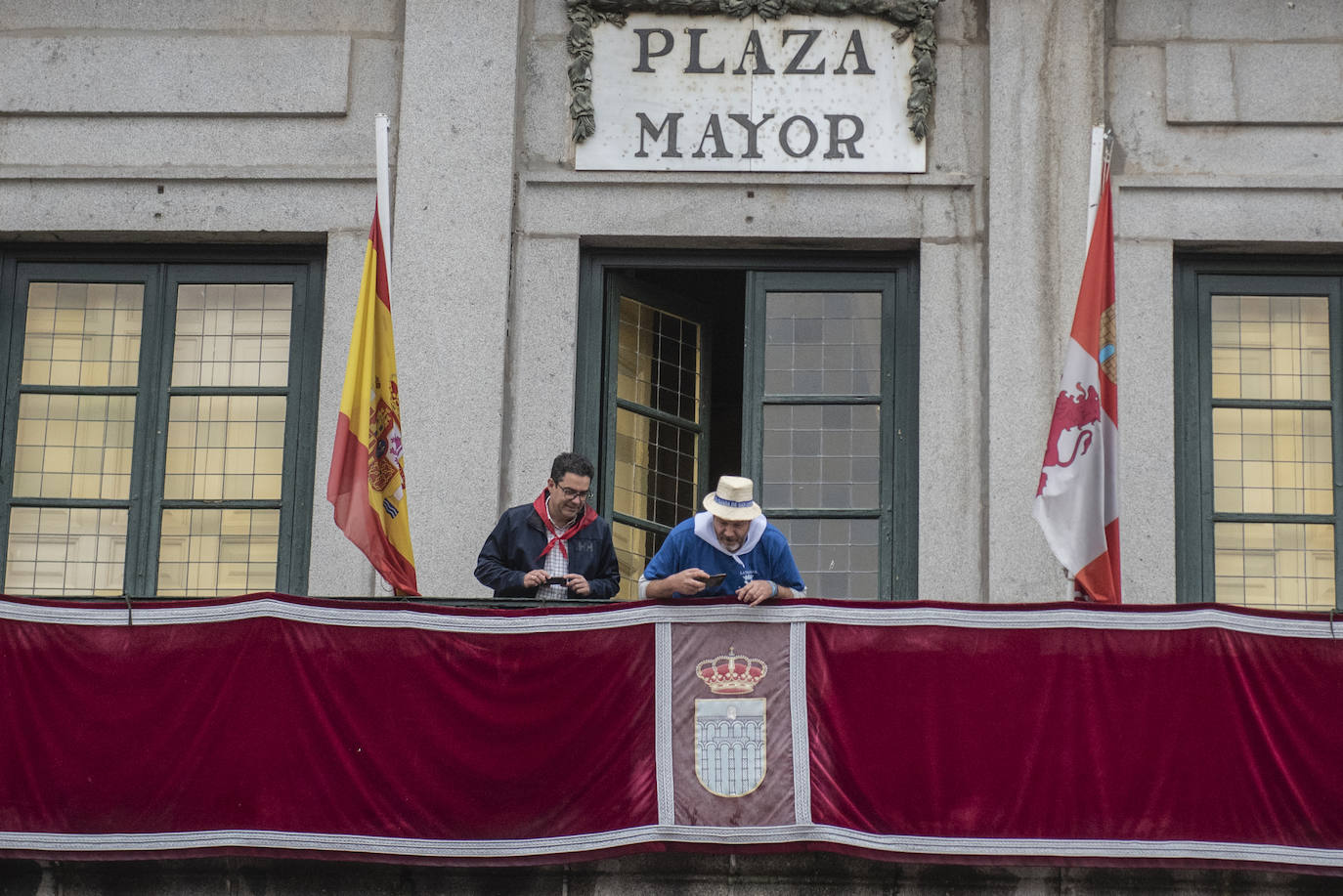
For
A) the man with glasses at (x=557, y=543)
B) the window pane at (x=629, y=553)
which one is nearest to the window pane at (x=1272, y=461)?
the window pane at (x=629, y=553)

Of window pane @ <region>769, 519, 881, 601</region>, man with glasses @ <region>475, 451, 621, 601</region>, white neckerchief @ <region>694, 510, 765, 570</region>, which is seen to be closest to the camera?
white neckerchief @ <region>694, 510, 765, 570</region>

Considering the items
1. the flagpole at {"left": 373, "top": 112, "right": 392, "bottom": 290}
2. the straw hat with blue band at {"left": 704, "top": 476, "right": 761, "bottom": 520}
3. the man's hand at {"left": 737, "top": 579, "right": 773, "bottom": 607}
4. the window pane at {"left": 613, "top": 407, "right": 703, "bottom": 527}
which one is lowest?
the man's hand at {"left": 737, "top": 579, "right": 773, "bottom": 607}

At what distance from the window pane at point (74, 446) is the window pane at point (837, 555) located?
14.5ft

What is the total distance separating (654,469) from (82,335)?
3.99 metres

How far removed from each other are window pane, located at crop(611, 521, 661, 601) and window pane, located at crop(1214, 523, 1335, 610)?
3.76 meters

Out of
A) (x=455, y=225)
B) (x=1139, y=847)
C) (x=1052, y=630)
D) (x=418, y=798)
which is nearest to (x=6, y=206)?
(x=455, y=225)

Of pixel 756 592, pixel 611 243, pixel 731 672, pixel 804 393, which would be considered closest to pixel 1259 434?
pixel 804 393

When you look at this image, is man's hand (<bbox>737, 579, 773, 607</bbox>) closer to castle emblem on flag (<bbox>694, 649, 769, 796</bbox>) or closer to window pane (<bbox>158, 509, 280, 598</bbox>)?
castle emblem on flag (<bbox>694, 649, 769, 796</bbox>)

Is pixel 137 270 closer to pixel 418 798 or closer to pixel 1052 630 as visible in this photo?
pixel 418 798

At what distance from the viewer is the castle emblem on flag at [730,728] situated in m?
12.2

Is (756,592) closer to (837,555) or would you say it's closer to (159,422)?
(837,555)

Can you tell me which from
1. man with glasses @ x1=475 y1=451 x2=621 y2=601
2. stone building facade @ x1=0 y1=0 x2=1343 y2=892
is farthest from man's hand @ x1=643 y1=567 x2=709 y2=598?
stone building facade @ x1=0 y1=0 x2=1343 y2=892

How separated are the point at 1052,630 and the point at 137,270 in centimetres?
676

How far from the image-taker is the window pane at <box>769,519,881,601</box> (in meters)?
14.4
